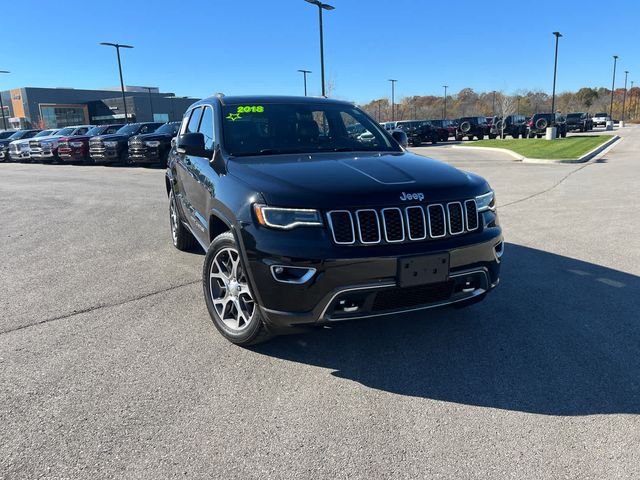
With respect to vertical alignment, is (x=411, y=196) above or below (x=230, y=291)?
above

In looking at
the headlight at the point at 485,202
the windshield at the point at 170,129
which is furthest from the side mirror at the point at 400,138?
the windshield at the point at 170,129

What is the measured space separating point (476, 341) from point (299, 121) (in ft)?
7.90

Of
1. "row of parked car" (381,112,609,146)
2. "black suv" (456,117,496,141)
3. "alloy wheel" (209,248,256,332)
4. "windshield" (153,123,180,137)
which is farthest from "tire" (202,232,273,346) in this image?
"black suv" (456,117,496,141)

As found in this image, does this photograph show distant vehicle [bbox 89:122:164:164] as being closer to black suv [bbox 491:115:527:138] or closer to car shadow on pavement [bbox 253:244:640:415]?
car shadow on pavement [bbox 253:244:640:415]

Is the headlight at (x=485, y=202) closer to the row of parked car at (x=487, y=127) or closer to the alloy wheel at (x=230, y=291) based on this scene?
the alloy wheel at (x=230, y=291)

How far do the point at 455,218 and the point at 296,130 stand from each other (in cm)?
180

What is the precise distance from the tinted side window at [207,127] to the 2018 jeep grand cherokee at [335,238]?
0.28 m

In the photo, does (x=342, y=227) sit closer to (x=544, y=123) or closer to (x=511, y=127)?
(x=544, y=123)

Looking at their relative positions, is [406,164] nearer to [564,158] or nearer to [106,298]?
[106,298]

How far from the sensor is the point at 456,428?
2.70m

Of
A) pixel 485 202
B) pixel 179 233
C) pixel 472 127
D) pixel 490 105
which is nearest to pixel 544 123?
pixel 472 127

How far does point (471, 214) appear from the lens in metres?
3.41

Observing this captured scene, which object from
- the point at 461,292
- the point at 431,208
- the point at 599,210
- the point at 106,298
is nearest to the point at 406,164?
the point at 431,208

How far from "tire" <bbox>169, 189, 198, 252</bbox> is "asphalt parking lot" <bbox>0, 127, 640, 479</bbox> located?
0.59m
